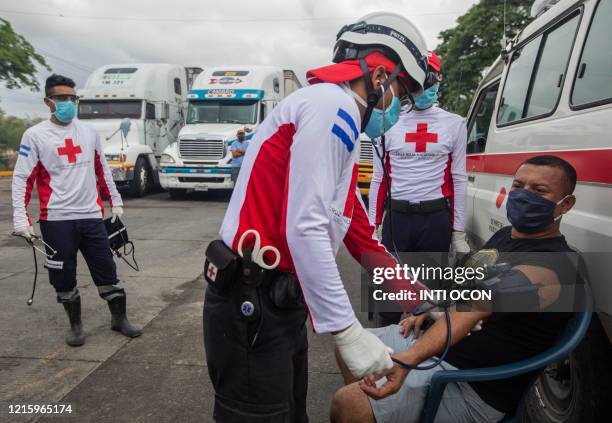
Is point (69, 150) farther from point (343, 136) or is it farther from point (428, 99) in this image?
point (343, 136)

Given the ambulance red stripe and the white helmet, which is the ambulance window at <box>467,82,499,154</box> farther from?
the white helmet

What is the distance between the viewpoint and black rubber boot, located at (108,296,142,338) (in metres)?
3.51

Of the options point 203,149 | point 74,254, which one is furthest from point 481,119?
point 203,149

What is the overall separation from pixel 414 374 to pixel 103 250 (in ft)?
8.77

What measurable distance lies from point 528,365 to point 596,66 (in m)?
1.36

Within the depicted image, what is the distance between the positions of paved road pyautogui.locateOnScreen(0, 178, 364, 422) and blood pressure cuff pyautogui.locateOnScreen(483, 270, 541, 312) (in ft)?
4.52

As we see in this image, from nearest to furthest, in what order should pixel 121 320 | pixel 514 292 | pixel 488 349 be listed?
pixel 514 292 < pixel 488 349 < pixel 121 320

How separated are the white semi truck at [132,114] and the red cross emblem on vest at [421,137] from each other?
31.3ft

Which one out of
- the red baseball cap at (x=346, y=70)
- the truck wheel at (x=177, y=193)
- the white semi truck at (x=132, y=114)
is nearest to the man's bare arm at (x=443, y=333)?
the red baseball cap at (x=346, y=70)

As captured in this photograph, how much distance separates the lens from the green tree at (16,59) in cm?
1408

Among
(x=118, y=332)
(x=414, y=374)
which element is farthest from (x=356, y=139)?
(x=118, y=332)

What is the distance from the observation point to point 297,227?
3.94 ft

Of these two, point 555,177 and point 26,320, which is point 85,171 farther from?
point 555,177

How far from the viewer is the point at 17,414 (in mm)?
2500
